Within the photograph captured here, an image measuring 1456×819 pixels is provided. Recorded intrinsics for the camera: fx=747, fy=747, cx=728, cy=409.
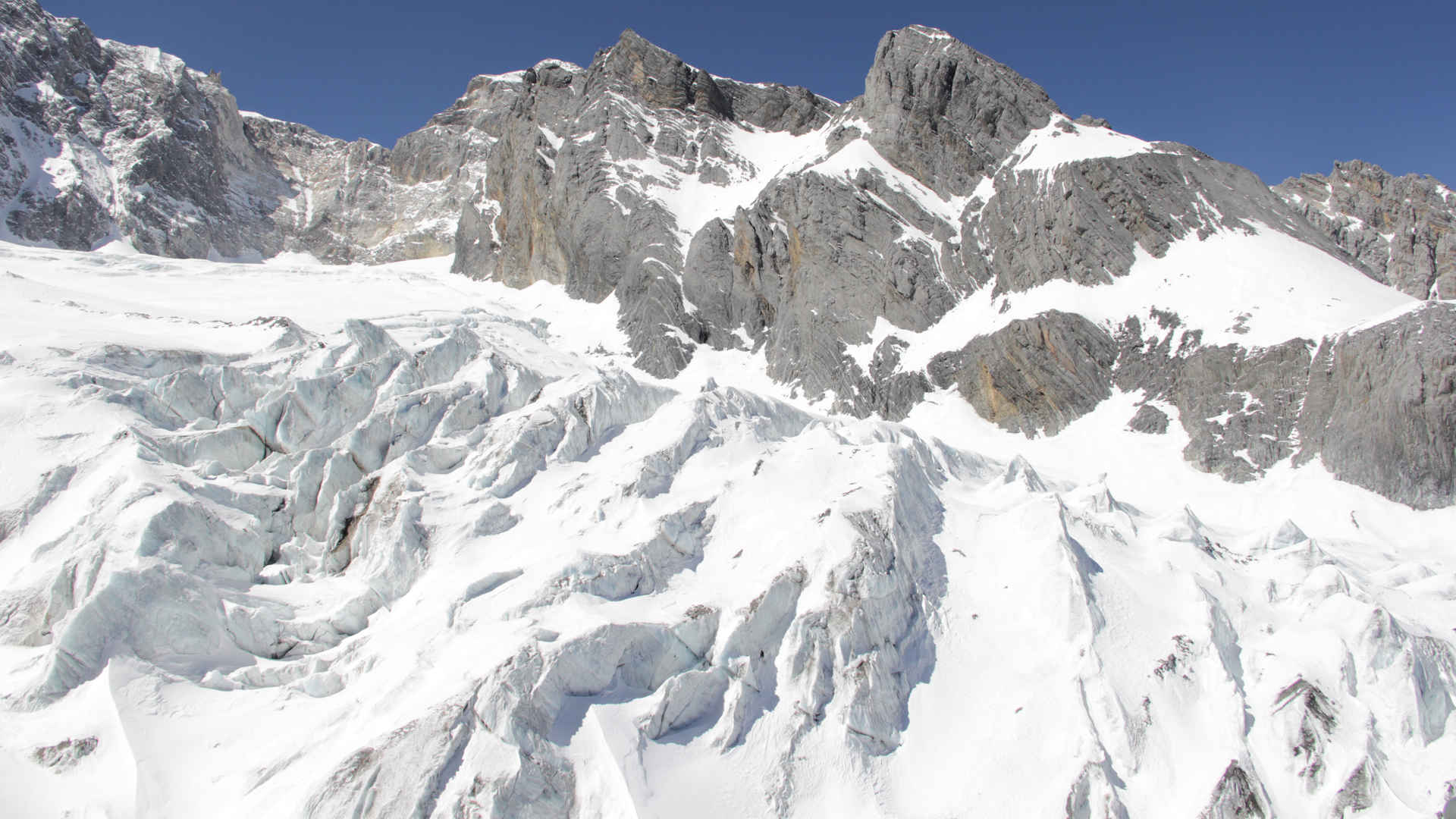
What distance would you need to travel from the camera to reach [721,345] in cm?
6297

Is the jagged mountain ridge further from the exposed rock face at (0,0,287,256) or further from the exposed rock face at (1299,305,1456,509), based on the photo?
the exposed rock face at (0,0,287,256)

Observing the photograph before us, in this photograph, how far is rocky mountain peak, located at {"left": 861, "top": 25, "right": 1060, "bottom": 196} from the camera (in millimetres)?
62750

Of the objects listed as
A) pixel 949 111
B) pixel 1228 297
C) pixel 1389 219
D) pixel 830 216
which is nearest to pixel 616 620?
pixel 1228 297

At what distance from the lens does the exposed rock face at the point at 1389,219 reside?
61.6 m

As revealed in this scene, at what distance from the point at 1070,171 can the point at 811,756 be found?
4940 cm

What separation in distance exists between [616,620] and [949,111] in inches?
2442

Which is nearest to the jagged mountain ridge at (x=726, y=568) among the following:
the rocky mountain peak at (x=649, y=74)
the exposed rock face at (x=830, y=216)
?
the exposed rock face at (x=830, y=216)

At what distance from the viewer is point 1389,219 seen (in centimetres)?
7275

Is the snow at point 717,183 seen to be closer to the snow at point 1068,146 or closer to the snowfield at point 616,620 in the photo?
Result: the snow at point 1068,146

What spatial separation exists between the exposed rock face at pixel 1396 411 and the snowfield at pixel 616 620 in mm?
9123

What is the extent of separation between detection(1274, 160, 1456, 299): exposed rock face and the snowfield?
52.0 m

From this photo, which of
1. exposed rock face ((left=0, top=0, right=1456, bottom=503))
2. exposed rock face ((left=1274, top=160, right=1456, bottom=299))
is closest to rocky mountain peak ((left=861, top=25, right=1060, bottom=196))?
exposed rock face ((left=0, top=0, right=1456, bottom=503))

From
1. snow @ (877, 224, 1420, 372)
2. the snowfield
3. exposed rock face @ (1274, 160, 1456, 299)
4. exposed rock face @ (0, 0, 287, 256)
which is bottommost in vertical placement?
the snowfield

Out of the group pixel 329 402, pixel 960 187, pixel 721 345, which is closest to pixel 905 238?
pixel 960 187
